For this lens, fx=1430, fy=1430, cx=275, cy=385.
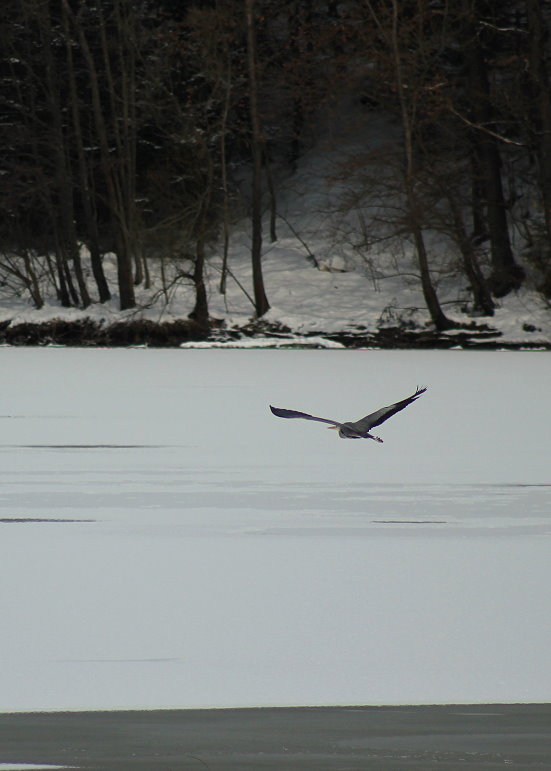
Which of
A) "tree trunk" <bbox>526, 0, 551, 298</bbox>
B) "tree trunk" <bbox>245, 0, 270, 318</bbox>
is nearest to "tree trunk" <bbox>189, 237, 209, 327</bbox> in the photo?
"tree trunk" <bbox>245, 0, 270, 318</bbox>

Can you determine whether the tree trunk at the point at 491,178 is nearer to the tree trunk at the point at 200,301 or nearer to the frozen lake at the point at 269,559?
the tree trunk at the point at 200,301

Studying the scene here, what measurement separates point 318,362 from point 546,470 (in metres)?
15.6

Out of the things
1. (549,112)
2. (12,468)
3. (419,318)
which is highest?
(549,112)

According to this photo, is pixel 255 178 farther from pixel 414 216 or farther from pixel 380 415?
pixel 380 415

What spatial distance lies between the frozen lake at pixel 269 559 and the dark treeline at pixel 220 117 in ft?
57.8

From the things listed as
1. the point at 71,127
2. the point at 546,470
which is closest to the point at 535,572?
the point at 546,470

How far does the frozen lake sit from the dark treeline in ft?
57.8

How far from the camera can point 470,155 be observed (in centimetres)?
3597

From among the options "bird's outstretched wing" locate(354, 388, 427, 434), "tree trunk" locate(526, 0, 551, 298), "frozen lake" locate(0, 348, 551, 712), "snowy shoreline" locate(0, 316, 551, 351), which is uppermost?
"tree trunk" locate(526, 0, 551, 298)

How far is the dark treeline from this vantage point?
33.3 metres

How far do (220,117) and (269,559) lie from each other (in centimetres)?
3234

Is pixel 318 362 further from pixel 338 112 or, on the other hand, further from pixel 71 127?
pixel 338 112

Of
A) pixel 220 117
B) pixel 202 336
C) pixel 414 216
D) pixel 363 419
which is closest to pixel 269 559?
pixel 363 419

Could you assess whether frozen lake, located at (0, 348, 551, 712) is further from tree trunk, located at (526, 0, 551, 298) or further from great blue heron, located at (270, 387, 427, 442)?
tree trunk, located at (526, 0, 551, 298)
